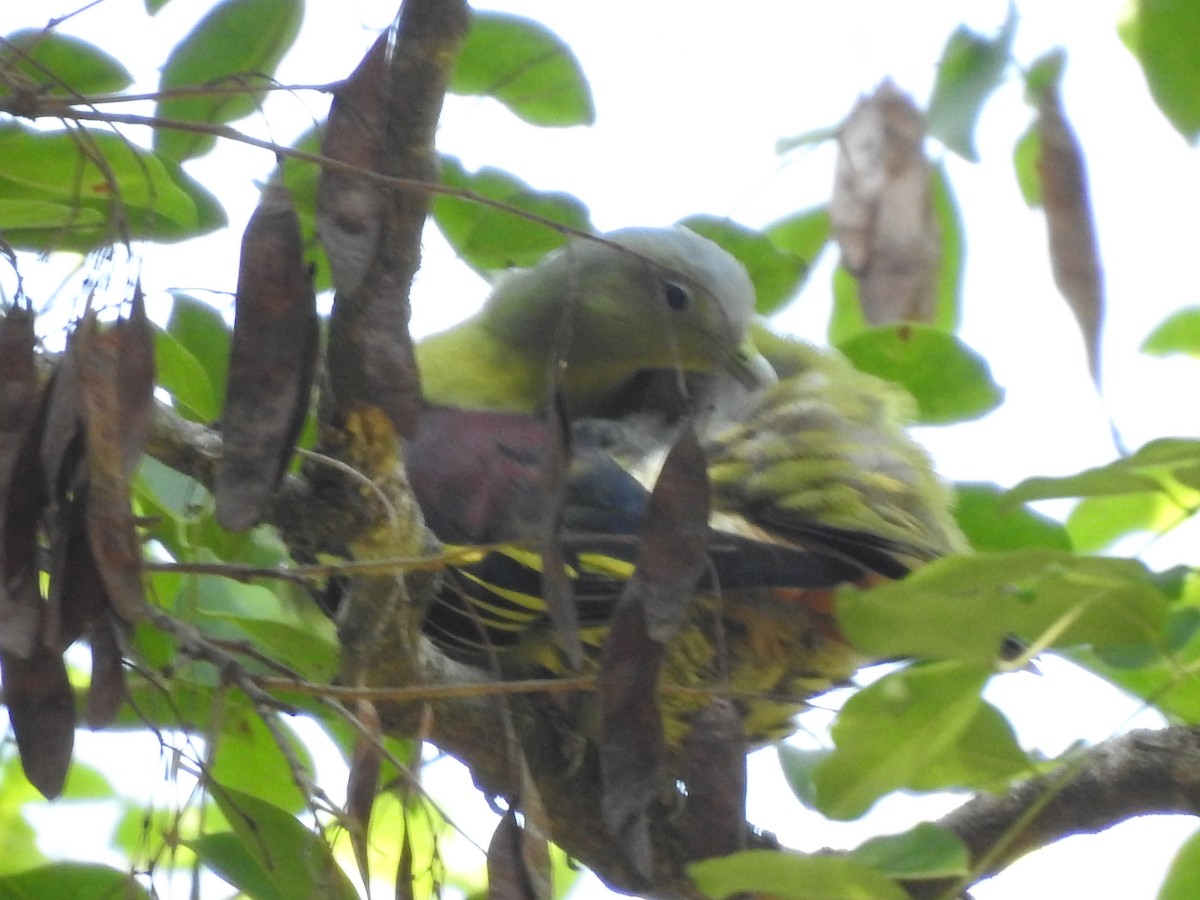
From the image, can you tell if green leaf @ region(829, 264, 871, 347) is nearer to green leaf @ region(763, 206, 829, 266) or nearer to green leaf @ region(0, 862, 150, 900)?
green leaf @ region(763, 206, 829, 266)

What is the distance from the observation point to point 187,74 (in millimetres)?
1329

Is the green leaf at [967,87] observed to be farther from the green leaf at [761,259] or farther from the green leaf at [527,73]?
the green leaf at [527,73]

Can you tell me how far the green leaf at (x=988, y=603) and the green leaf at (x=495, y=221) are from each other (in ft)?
2.55

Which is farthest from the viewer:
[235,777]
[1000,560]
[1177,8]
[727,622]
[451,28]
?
[727,622]

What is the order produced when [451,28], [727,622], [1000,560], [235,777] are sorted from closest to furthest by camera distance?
[1000,560]
[451,28]
[235,777]
[727,622]

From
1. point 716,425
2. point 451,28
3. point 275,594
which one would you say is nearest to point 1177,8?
point 451,28

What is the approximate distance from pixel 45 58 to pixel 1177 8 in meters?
0.87

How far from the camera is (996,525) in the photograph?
58.2 inches

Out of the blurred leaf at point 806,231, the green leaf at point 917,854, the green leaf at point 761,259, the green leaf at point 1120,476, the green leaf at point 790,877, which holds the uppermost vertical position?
the blurred leaf at point 806,231

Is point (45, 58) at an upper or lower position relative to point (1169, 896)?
upper

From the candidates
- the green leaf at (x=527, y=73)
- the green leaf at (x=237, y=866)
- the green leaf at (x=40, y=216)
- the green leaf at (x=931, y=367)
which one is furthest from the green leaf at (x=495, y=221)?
the green leaf at (x=237, y=866)

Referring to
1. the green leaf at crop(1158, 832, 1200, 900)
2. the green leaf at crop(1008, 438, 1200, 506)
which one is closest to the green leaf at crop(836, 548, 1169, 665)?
the green leaf at crop(1008, 438, 1200, 506)

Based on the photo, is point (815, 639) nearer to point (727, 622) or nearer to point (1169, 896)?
point (727, 622)

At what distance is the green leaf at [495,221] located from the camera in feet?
4.77
